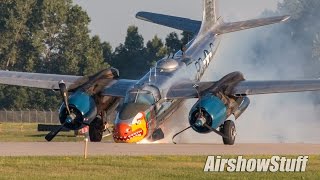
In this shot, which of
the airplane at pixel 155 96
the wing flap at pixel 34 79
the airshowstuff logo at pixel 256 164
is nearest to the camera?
the airshowstuff logo at pixel 256 164

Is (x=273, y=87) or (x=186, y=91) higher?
(x=273, y=87)

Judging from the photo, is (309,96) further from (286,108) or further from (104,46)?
(104,46)

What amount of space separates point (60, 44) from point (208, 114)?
76572 millimetres

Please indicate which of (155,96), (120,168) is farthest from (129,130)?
(120,168)

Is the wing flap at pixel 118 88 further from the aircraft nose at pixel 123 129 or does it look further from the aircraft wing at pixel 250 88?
the aircraft nose at pixel 123 129

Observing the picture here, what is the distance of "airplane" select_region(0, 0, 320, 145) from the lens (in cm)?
4628

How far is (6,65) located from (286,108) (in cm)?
5242

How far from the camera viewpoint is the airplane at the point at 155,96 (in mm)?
46281

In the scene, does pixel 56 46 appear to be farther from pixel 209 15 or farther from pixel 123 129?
pixel 123 129

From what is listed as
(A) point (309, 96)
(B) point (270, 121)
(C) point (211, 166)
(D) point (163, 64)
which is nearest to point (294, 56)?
(A) point (309, 96)

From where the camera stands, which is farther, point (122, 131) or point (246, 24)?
point (246, 24)

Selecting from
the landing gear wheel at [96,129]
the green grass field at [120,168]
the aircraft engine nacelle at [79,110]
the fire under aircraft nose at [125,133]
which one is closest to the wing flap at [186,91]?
the aircraft engine nacelle at [79,110]

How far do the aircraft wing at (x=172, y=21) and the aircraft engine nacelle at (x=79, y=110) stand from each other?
54.5ft

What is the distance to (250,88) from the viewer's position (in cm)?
4903
